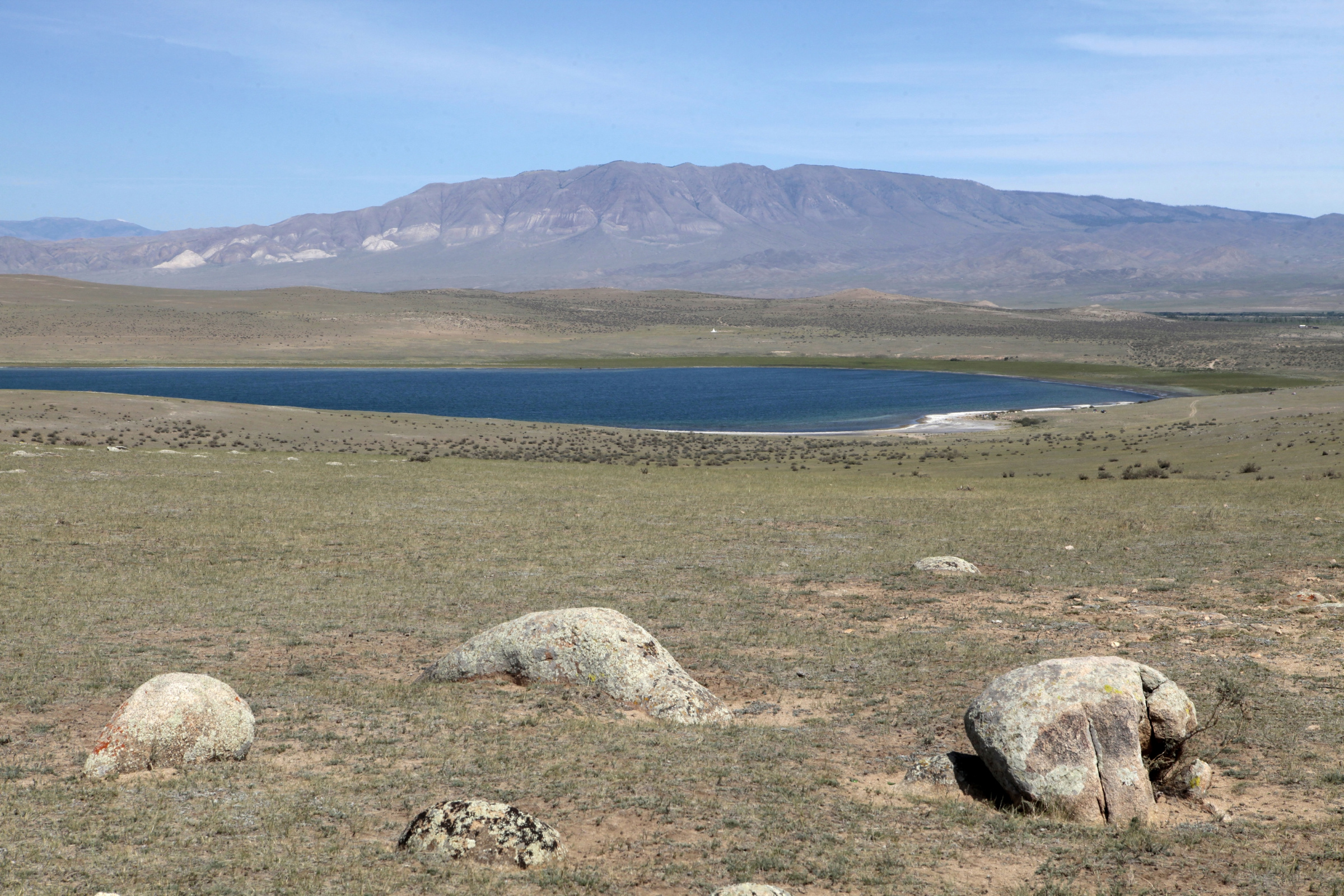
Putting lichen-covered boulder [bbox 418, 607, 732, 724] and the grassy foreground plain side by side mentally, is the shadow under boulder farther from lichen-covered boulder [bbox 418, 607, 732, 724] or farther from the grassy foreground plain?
the grassy foreground plain

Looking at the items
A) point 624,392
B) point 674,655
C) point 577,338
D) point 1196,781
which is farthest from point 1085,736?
point 577,338

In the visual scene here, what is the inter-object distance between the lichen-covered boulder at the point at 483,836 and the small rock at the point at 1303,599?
14852 millimetres

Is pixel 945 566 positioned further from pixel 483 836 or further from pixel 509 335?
pixel 509 335

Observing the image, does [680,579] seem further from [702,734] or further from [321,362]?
[321,362]

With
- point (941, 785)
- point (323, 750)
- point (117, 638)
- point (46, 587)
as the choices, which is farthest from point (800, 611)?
point (46, 587)

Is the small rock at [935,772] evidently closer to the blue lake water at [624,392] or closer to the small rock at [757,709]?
the small rock at [757,709]

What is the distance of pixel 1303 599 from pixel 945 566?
6586mm

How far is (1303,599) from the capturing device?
17.7 m

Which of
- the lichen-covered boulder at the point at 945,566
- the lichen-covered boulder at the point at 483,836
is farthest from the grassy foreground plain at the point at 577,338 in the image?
the lichen-covered boulder at the point at 483,836

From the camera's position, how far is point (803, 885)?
798 cm

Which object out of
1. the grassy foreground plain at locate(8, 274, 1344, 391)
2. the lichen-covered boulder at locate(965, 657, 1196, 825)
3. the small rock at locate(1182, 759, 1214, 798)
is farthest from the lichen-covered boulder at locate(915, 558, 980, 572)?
the grassy foreground plain at locate(8, 274, 1344, 391)

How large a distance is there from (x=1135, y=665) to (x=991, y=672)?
434 centimetres

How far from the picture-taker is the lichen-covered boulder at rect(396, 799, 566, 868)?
8.30 meters

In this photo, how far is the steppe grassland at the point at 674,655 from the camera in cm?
838
